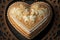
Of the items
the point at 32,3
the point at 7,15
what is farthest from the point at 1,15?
the point at 32,3

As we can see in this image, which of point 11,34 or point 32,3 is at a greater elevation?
point 32,3

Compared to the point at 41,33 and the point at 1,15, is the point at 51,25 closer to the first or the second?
the point at 41,33

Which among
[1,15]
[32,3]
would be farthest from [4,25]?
[32,3]

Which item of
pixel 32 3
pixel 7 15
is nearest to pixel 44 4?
pixel 32 3

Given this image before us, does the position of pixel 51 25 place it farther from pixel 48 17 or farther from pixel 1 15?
pixel 1 15

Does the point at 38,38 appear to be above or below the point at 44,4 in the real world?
below

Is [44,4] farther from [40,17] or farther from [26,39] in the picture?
[26,39]
